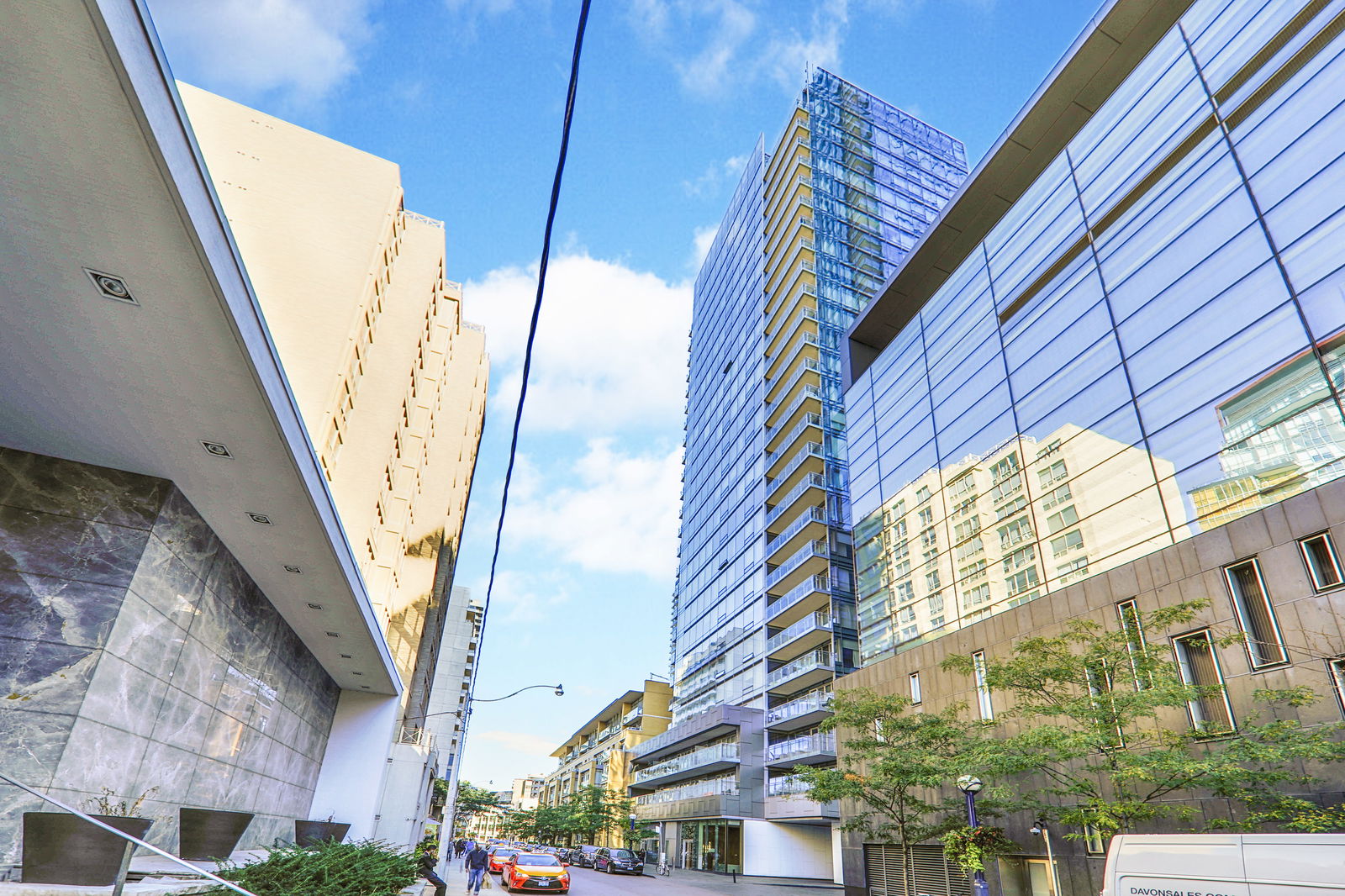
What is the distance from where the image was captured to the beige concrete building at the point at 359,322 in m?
28.1

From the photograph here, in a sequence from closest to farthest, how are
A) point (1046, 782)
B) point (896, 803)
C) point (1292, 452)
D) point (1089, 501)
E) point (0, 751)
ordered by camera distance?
1. point (0, 751)
2. point (1292, 452)
3. point (1046, 782)
4. point (1089, 501)
5. point (896, 803)

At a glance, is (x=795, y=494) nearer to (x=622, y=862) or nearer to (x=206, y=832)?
(x=622, y=862)

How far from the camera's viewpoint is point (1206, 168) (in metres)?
20.9

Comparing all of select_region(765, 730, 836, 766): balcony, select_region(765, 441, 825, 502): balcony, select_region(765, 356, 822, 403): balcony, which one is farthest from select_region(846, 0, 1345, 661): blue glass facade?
select_region(765, 356, 822, 403): balcony

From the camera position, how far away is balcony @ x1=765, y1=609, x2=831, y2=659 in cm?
4381

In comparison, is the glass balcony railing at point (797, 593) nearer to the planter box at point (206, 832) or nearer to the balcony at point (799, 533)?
the balcony at point (799, 533)

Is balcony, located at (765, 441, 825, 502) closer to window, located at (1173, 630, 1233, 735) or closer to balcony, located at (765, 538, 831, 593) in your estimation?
balcony, located at (765, 538, 831, 593)

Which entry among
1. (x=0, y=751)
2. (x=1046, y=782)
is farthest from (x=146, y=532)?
(x=1046, y=782)

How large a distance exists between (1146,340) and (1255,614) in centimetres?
849

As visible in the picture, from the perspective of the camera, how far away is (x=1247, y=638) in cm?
1596

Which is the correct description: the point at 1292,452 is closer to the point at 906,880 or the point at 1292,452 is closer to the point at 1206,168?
the point at 1206,168

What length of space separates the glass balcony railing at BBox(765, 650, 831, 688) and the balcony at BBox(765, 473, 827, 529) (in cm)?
984

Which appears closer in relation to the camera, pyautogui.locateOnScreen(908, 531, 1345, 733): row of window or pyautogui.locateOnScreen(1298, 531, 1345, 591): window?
pyautogui.locateOnScreen(1298, 531, 1345, 591): window

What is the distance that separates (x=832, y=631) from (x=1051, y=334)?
918 inches
